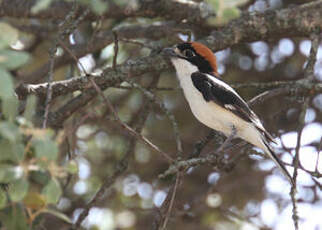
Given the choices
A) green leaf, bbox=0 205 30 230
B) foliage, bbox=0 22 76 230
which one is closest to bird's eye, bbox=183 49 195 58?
foliage, bbox=0 22 76 230

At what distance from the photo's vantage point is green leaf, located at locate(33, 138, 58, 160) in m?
1.70

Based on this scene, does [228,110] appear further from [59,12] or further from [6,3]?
[6,3]

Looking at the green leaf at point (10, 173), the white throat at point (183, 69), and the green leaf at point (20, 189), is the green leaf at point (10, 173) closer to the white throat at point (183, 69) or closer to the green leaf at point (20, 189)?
the green leaf at point (20, 189)

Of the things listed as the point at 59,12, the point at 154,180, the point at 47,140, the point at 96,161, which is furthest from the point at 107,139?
the point at 47,140

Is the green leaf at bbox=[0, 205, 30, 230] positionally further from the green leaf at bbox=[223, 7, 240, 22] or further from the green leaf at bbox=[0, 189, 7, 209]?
the green leaf at bbox=[223, 7, 240, 22]

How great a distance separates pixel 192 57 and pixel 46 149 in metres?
2.43

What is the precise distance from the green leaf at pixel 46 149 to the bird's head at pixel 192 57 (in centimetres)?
221

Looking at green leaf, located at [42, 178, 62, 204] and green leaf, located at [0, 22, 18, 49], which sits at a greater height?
green leaf, located at [0, 22, 18, 49]

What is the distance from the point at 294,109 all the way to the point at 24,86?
2988 mm

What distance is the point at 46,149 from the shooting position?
170cm

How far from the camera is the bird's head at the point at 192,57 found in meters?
3.85

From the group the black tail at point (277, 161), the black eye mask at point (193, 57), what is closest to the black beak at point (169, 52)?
the black eye mask at point (193, 57)

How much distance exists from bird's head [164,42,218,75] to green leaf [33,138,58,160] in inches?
87.2

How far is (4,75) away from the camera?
1.63 meters
